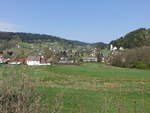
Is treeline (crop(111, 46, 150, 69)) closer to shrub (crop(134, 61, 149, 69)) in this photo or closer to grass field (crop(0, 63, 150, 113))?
shrub (crop(134, 61, 149, 69))

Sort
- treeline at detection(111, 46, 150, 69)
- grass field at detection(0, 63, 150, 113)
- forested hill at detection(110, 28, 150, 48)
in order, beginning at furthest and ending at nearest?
1. forested hill at detection(110, 28, 150, 48)
2. treeline at detection(111, 46, 150, 69)
3. grass field at detection(0, 63, 150, 113)

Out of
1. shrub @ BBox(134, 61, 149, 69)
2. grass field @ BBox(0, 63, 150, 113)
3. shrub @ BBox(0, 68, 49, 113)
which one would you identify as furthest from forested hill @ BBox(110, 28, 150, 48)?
shrub @ BBox(0, 68, 49, 113)

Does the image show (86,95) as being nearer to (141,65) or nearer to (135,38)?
(141,65)

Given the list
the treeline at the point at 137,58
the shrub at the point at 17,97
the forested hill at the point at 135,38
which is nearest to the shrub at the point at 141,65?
the treeline at the point at 137,58

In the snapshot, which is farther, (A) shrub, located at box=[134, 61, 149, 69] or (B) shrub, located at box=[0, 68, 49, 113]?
(A) shrub, located at box=[134, 61, 149, 69]

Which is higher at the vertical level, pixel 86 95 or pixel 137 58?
pixel 137 58

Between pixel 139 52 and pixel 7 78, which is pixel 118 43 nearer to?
pixel 139 52

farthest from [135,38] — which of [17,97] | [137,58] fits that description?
[17,97]

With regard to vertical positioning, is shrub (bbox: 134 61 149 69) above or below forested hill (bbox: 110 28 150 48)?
below

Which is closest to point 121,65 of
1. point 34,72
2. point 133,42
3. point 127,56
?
point 127,56

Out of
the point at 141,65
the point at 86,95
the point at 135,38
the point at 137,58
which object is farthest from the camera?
the point at 135,38

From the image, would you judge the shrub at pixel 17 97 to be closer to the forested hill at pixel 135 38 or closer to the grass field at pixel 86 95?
the grass field at pixel 86 95

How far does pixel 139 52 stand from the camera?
6291 cm

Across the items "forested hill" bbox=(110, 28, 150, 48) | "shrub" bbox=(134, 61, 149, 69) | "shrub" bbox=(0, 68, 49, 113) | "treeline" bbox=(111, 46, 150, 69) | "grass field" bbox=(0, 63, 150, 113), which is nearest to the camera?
"shrub" bbox=(0, 68, 49, 113)
